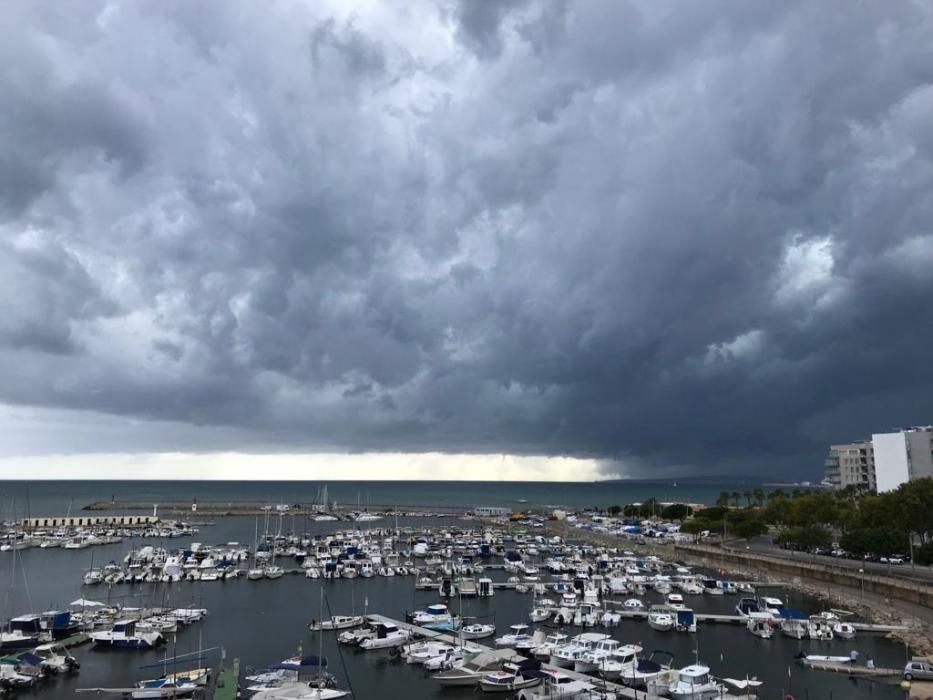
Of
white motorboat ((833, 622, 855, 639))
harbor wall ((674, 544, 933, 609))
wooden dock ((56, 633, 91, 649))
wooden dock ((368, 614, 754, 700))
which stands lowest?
wooden dock ((56, 633, 91, 649))

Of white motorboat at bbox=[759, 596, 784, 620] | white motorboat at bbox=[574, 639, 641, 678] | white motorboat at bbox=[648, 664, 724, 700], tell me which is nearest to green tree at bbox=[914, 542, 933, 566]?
white motorboat at bbox=[759, 596, 784, 620]

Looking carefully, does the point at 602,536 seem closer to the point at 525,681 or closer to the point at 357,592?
the point at 357,592

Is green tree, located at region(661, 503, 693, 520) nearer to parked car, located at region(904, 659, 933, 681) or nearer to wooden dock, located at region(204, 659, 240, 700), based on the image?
parked car, located at region(904, 659, 933, 681)

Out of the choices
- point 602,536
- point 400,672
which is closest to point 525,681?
point 400,672

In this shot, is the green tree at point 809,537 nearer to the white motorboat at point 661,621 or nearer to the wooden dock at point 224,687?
the white motorboat at point 661,621

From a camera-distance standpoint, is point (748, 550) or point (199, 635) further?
point (748, 550)

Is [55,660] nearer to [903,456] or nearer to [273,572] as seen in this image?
[273,572]

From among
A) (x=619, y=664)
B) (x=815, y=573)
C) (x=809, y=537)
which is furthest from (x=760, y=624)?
(x=809, y=537)
